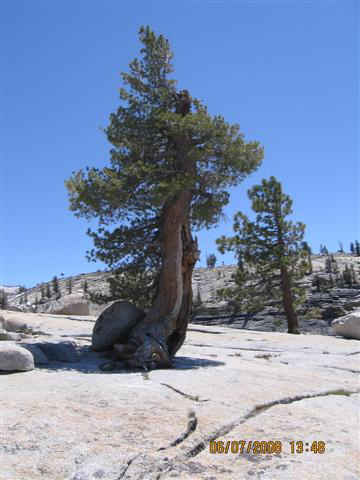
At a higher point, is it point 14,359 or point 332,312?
point 14,359

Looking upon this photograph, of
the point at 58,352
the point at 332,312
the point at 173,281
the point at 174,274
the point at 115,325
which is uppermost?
the point at 174,274

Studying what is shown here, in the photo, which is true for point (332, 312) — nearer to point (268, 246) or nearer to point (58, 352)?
point (268, 246)

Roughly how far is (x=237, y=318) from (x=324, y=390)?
117 feet

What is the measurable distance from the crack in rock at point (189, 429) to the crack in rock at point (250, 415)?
7.2 inches

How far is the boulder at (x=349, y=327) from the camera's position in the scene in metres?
19.6

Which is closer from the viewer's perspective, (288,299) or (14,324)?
(14,324)

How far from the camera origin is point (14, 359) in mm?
7074

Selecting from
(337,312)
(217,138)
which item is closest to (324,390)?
(217,138)

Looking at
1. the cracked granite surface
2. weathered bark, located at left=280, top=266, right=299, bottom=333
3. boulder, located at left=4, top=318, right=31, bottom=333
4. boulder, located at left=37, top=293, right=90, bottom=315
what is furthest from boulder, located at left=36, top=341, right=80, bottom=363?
boulder, located at left=37, top=293, right=90, bottom=315

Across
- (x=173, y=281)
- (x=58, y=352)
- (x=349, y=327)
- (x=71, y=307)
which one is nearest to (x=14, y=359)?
(x=58, y=352)

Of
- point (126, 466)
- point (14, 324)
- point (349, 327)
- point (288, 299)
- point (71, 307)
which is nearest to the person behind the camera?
point (126, 466)

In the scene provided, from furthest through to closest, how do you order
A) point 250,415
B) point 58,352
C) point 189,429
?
point 58,352 → point 250,415 → point 189,429

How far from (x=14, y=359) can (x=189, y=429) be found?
4.01 m

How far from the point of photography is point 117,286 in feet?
40.0
